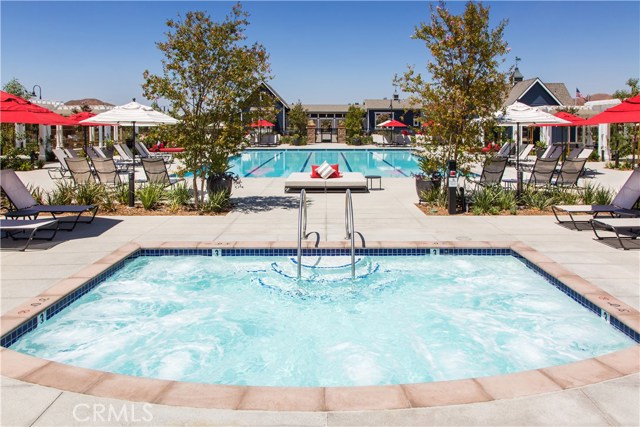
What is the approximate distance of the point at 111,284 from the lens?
24.0ft

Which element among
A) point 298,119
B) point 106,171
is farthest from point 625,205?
point 298,119

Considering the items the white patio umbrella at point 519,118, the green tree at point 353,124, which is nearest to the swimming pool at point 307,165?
the white patio umbrella at point 519,118

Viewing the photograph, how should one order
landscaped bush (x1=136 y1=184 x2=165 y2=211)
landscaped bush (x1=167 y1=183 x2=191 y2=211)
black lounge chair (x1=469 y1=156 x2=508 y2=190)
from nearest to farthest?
landscaped bush (x1=136 y1=184 x2=165 y2=211), landscaped bush (x1=167 y1=183 x2=191 y2=211), black lounge chair (x1=469 y1=156 x2=508 y2=190)

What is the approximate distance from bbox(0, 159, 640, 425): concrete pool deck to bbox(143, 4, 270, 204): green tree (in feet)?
5.56

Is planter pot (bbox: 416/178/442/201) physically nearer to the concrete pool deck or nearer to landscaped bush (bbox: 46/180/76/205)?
the concrete pool deck

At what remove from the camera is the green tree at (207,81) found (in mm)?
11438

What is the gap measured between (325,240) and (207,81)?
16.2 feet

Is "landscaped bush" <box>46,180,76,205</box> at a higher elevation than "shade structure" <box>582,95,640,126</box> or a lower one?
lower

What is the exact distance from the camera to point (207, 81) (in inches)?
462

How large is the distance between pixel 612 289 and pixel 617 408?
299 cm

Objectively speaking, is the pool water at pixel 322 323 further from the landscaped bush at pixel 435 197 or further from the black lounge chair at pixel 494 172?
the black lounge chair at pixel 494 172

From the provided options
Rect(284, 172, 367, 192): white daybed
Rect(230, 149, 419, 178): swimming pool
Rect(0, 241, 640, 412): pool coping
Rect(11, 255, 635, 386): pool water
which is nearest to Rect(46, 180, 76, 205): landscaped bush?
Rect(11, 255, 635, 386): pool water

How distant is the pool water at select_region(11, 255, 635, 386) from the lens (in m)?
5.49

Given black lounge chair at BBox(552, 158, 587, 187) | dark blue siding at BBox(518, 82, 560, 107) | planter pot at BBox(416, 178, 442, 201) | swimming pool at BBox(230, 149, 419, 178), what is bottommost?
planter pot at BBox(416, 178, 442, 201)
